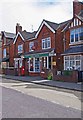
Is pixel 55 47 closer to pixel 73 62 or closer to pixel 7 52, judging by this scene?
pixel 73 62

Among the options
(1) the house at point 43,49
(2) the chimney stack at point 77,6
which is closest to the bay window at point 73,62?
(1) the house at point 43,49

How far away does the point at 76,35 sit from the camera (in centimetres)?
2483

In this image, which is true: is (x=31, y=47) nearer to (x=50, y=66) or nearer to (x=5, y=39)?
(x=50, y=66)

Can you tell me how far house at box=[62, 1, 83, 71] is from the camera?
75.2 ft

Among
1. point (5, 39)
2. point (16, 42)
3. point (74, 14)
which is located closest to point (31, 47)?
point (16, 42)

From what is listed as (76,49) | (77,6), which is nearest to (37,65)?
(76,49)

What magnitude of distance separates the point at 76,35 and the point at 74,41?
0.78m

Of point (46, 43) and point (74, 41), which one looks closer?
point (74, 41)

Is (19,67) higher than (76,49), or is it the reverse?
(76,49)

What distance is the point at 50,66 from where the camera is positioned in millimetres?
27234

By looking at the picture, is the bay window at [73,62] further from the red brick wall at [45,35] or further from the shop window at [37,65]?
the shop window at [37,65]

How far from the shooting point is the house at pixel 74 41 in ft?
Result: 75.2

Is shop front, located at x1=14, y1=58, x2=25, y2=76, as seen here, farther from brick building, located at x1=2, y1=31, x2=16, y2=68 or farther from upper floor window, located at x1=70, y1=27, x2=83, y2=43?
upper floor window, located at x1=70, y1=27, x2=83, y2=43

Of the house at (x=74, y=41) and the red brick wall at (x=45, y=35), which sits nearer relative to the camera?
the house at (x=74, y=41)
